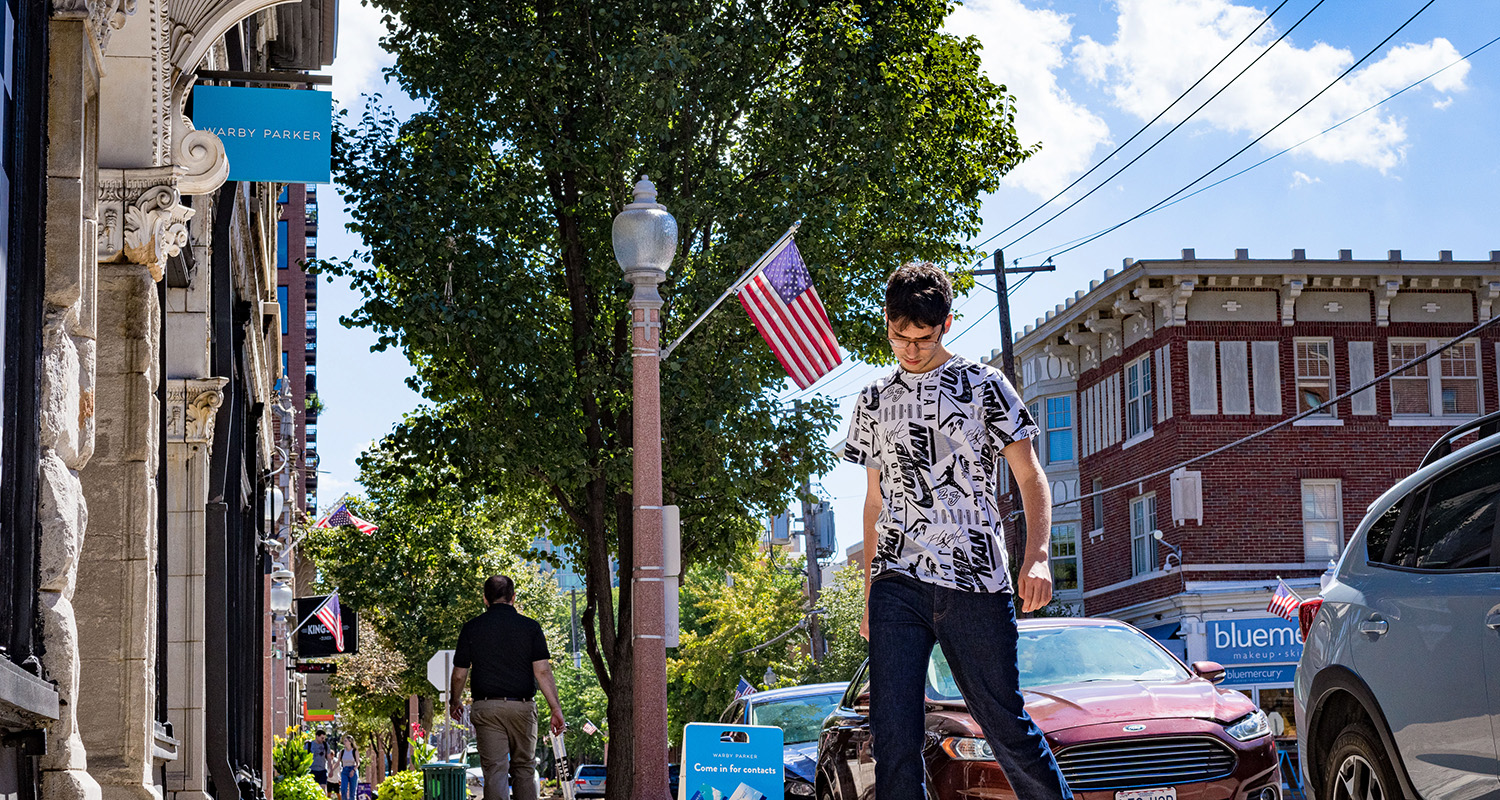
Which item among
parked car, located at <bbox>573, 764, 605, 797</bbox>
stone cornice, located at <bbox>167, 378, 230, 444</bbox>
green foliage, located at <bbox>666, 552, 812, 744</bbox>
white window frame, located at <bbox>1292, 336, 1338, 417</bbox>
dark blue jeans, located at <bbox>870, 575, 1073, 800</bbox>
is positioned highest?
white window frame, located at <bbox>1292, 336, 1338, 417</bbox>

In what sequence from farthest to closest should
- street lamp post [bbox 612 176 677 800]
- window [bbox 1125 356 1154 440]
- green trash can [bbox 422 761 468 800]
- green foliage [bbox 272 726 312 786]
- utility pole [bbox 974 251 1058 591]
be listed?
window [bbox 1125 356 1154 440]
utility pole [bbox 974 251 1058 591]
green foliage [bbox 272 726 312 786]
green trash can [bbox 422 761 468 800]
street lamp post [bbox 612 176 677 800]

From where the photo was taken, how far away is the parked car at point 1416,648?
215 inches

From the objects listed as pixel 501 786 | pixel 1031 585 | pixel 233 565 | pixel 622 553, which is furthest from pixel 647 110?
pixel 1031 585

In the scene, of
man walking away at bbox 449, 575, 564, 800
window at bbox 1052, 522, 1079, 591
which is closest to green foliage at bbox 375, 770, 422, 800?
man walking away at bbox 449, 575, 564, 800

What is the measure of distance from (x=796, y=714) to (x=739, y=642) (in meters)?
40.0

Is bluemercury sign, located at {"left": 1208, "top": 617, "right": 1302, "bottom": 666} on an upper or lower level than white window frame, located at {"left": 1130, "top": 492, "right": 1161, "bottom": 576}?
lower

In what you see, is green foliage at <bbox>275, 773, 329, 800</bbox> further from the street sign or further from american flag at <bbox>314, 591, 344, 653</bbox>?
american flag at <bbox>314, 591, 344, 653</bbox>

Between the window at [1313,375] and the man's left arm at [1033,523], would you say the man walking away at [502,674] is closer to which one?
the man's left arm at [1033,523]

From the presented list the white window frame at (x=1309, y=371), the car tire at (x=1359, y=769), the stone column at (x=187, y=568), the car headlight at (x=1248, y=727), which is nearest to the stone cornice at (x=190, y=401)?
the stone column at (x=187, y=568)

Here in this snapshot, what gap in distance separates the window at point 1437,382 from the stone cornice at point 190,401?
3370 cm

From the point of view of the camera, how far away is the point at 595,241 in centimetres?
1997

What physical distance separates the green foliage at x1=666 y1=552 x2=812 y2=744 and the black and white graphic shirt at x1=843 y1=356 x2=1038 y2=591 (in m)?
47.3

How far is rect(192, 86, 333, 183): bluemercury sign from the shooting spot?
859cm

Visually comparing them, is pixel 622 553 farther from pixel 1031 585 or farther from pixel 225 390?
pixel 1031 585
